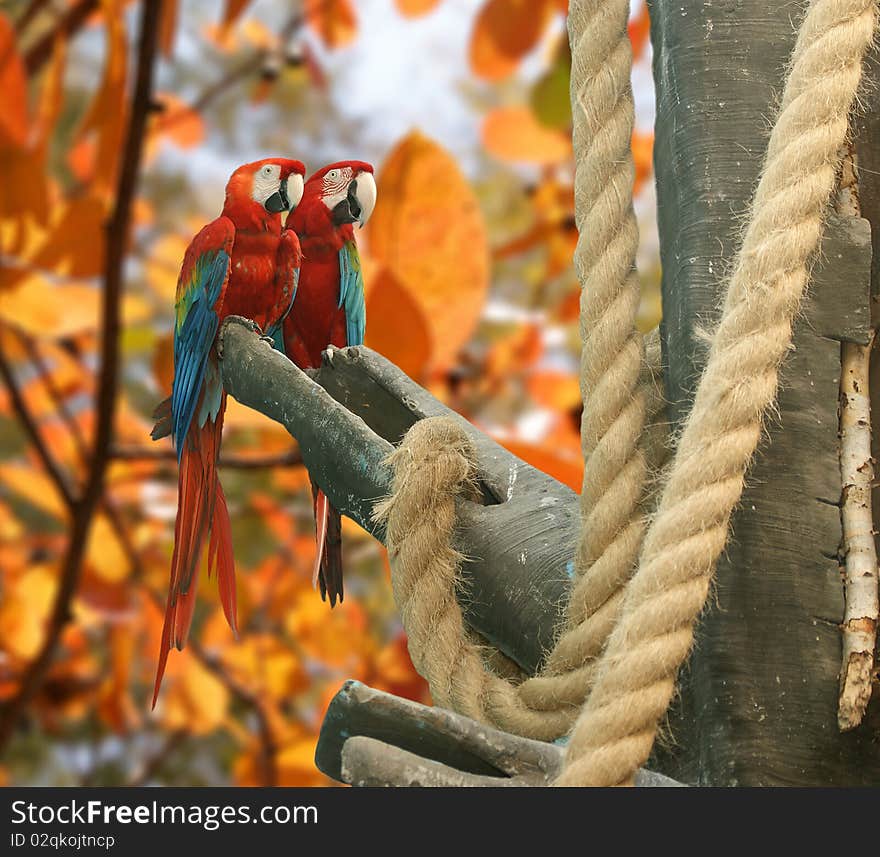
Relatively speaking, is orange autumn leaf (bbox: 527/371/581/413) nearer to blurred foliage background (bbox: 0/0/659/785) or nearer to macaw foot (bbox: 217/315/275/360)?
blurred foliage background (bbox: 0/0/659/785)

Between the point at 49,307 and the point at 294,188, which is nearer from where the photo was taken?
the point at 294,188

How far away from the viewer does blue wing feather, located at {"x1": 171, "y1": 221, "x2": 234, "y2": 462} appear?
1.09 feet

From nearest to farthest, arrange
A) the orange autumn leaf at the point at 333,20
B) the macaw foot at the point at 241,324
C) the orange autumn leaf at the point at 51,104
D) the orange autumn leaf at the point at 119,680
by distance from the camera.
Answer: the macaw foot at the point at 241,324 → the orange autumn leaf at the point at 51,104 → the orange autumn leaf at the point at 333,20 → the orange autumn leaf at the point at 119,680

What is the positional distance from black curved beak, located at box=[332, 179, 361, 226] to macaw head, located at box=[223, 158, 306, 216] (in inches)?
0.6

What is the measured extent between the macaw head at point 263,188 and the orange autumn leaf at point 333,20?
21.5 inches

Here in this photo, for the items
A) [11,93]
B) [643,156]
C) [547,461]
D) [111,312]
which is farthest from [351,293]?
[643,156]

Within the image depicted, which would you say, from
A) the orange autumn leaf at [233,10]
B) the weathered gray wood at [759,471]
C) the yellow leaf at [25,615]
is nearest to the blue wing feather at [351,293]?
the weathered gray wood at [759,471]

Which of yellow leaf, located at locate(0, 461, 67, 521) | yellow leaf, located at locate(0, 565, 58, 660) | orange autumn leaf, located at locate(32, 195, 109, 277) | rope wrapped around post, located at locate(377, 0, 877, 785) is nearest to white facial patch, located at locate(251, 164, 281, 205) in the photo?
rope wrapped around post, located at locate(377, 0, 877, 785)

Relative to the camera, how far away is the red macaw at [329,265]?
344mm

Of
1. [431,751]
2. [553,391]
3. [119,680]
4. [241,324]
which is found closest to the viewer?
[431,751]

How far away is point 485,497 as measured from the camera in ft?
1.01

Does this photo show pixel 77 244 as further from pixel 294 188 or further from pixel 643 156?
pixel 643 156

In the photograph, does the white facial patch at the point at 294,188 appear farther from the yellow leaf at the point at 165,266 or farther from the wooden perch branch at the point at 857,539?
the yellow leaf at the point at 165,266

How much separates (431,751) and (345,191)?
0.64 feet
